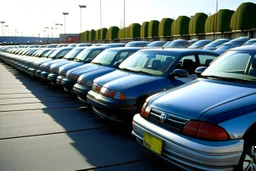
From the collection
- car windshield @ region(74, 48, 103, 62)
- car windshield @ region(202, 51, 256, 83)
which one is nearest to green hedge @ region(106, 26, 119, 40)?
car windshield @ region(74, 48, 103, 62)

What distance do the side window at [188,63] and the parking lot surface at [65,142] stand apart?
162 centimetres

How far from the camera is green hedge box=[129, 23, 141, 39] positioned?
62250 millimetres

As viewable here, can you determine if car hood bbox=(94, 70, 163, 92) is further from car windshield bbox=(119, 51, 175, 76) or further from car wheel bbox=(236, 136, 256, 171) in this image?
car wheel bbox=(236, 136, 256, 171)

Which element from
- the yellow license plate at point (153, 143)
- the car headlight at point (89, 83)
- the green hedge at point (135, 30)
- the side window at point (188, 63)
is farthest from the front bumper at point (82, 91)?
the green hedge at point (135, 30)

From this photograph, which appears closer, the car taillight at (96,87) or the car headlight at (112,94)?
the car headlight at (112,94)

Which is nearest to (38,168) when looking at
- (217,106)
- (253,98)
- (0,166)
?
(0,166)

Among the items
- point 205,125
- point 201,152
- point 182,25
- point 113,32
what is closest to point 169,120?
point 205,125

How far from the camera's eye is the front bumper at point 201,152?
285cm

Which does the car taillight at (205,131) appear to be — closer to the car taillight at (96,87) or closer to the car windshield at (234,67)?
the car windshield at (234,67)

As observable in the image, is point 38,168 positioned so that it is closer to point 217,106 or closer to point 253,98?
point 217,106

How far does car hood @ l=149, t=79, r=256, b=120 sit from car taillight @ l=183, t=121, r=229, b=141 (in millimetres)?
79

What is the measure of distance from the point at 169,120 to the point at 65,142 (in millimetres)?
2278

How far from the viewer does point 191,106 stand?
129 inches

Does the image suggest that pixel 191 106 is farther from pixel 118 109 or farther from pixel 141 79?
pixel 141 79
